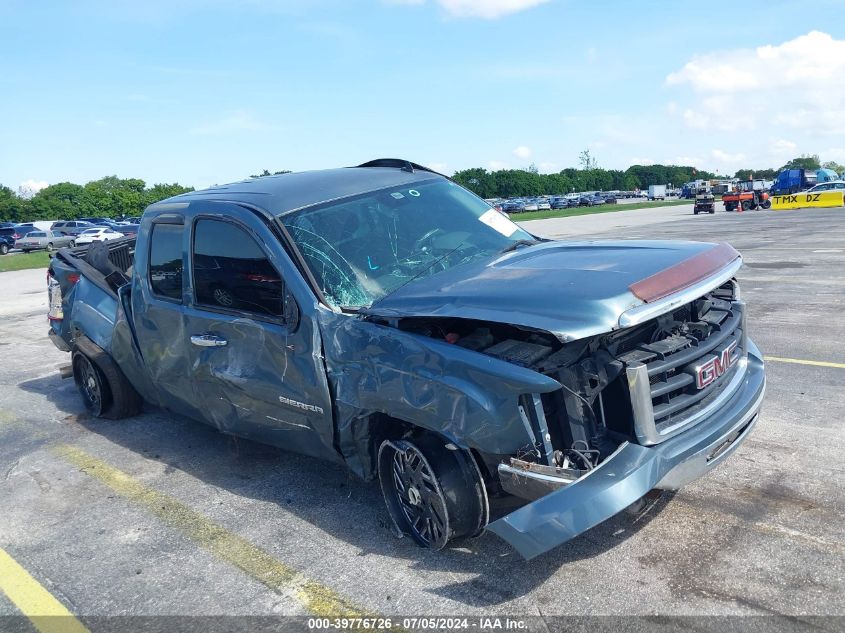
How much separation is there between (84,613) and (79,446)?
2629mm

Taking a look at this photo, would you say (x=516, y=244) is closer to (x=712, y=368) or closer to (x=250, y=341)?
(x=712, y=368)

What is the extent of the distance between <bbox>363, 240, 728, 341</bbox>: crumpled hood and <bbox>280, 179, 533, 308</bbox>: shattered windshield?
219 mm

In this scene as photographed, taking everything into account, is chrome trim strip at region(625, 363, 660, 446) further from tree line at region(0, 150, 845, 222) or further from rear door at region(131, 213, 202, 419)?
tree line at region(0, 150, 845, 222)

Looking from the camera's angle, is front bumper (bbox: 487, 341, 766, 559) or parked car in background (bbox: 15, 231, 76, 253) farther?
parked car in background (bbox: 15, 231, 76, 253)

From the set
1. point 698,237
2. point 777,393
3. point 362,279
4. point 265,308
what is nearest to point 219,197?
point 265,308

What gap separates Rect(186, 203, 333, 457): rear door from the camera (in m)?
3.77

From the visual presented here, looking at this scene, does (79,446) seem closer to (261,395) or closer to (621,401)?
(261,395)

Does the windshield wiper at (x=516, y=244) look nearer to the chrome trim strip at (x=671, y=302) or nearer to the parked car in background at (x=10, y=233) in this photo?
the chrome trim strip at (x=671, y=302)

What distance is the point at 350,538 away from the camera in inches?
147

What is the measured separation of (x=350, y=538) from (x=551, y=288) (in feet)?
5.55

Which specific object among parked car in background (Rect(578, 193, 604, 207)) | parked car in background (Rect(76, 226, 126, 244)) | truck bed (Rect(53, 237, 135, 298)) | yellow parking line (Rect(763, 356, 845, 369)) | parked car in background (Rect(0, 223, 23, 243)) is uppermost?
parked car in background (Rect(0, 223, 23, 243))

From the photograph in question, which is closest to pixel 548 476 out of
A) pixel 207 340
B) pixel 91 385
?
pixel 207 340

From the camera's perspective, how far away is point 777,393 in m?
5.50

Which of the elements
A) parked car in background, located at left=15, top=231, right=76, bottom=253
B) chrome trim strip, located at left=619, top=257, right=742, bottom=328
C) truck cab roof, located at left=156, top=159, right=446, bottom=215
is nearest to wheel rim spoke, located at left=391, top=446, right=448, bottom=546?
chrome trim strip, located at left=619, top=257, right=742, bottom=328
